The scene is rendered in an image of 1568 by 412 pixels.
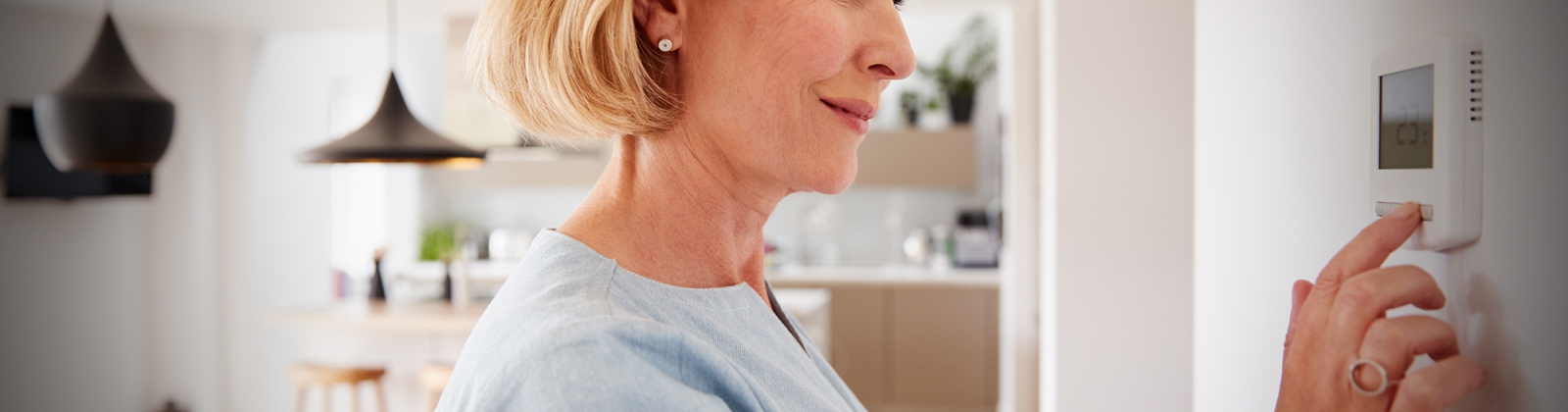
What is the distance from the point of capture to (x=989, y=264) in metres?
4.52

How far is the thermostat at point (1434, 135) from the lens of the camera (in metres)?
0.40

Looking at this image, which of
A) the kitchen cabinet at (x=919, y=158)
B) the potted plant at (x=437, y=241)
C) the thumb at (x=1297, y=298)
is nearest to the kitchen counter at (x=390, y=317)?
the potted plant at (x=437, y=241)

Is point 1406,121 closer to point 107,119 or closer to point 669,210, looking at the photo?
point 669,210

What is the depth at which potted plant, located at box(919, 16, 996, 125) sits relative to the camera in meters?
4.59

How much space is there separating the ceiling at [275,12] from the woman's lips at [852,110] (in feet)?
12.1

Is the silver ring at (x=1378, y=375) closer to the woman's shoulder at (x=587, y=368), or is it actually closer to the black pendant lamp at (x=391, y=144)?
the woman's shoulder at (x=587, y=368)

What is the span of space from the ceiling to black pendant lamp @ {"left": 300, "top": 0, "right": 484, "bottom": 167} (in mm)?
1457

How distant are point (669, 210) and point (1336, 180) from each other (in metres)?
0.44

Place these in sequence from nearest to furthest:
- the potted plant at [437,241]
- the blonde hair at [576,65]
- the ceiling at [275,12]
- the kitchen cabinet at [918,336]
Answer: the blonde hair at [576,65] < the ceiling at [275,12] < the kitchen cabinet at [918,336] < the potted plant at [437,241]

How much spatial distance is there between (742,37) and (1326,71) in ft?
1.26

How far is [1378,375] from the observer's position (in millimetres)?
437

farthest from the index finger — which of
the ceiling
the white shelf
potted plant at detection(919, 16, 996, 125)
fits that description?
potted plant at detection(919, 16, 996, 125)

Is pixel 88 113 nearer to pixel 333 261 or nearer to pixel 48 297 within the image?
pixel 48 297

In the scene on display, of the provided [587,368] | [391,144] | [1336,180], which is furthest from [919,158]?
[587,368]
